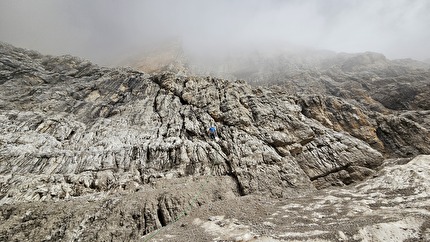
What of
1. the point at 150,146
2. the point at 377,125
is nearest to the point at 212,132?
the point at 150,146

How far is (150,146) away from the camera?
87.2ft

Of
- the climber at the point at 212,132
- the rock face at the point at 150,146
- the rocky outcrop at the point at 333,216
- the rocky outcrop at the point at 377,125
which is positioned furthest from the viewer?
the rocky outcrop at the point at 377,125

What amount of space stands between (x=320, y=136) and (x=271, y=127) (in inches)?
286

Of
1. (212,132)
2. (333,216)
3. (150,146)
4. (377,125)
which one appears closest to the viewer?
(333,216)

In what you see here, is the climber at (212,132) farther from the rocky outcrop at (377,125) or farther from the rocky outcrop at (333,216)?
the rocky outcrop at (377,125)

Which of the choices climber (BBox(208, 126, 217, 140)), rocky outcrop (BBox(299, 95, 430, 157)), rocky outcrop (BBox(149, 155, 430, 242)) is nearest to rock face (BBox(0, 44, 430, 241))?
rocky outcrop (BBox(299, 95, 430, 157))

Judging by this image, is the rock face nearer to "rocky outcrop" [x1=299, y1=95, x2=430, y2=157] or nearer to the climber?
"rocky outcrop" [x1=299, y1=95, x2=430, y2=157]

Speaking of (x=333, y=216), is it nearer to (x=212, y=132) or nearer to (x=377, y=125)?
(x=212, y=132)

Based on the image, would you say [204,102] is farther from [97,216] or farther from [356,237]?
[356,237]

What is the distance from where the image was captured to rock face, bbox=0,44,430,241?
17.8m

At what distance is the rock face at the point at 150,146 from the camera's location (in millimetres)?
17844

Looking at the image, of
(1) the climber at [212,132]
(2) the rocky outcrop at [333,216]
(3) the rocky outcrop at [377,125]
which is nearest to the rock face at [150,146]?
(3) the rocky outcrop at [377,125]

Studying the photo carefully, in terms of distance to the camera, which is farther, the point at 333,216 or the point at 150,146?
the point at 150,146

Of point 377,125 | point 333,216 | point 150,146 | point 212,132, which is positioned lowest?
point 333,216
